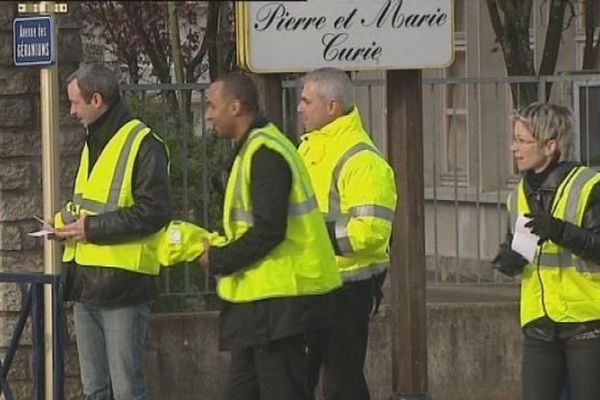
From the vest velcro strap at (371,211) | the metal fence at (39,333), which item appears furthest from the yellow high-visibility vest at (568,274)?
the metal fence at (39,333)

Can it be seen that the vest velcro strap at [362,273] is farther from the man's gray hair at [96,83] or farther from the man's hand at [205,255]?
the man's gray hair at [96,83]

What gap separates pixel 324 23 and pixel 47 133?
4.93ft

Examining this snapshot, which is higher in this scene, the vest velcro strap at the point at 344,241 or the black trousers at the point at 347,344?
the vest velcro strap at the point at 344,241

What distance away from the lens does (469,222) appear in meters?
11.4

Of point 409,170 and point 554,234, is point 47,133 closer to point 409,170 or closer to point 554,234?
point 409,170

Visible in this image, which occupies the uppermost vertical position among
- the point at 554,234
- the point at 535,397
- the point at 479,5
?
the point at 479,5

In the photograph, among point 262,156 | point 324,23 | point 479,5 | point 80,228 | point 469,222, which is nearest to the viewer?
point 262,156

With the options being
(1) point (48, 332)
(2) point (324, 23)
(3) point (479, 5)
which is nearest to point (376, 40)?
(2) point (324, 23)

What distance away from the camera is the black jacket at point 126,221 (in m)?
8.19

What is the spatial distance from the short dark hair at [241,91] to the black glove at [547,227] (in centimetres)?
122

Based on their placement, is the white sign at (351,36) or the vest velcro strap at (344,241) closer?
the vest velcro strap at (344,241)

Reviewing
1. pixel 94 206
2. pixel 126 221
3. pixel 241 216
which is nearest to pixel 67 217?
pixel 94 206

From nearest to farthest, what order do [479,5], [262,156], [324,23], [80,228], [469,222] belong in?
1. [262,156]
2. [80,228]
3. [324,23]
4. [469,222]
5. [479,5]

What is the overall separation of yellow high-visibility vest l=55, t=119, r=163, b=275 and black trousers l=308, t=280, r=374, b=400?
34.3 inches
